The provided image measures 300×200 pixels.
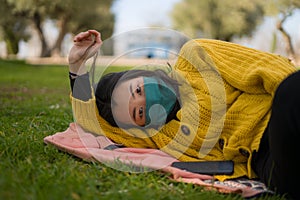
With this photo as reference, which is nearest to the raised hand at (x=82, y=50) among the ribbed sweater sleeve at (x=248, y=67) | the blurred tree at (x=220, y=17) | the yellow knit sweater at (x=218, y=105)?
the yellow knit sweater at (x=218, y=105)

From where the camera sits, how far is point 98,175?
1.83 meters

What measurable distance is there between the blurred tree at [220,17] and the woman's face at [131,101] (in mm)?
25891

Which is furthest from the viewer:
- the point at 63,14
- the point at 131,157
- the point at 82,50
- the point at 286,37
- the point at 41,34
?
the point at 41,34

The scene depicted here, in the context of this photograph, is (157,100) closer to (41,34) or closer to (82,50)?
(82,50)

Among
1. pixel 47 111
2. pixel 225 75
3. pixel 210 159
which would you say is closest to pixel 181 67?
pixel 225 75

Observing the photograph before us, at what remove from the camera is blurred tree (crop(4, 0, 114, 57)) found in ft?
65.2

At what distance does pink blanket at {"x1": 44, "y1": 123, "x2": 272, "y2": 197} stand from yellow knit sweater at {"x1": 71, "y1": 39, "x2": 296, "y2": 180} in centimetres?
8

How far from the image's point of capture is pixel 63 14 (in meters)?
21.5

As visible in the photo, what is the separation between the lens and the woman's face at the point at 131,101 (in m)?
2.08

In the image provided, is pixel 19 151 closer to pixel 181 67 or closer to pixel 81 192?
pixel 81 192

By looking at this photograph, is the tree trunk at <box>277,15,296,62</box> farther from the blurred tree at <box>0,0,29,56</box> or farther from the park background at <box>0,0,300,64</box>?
the blurred tree at <box>0,0,29,56</box>

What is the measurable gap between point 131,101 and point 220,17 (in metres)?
26.5

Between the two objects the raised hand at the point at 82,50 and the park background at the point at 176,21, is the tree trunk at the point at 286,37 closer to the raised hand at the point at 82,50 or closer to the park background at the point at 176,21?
the park background at the point at 176,21

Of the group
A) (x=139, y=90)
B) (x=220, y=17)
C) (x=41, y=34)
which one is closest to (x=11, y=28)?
(x=41, y=34)
